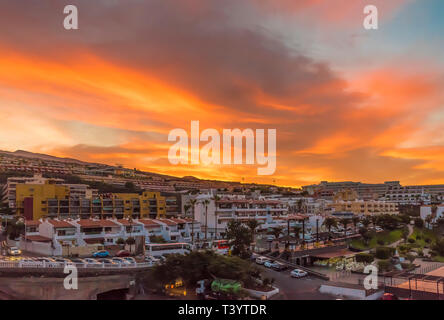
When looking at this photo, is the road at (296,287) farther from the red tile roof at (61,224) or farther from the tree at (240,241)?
the red tile roof at (61,224)

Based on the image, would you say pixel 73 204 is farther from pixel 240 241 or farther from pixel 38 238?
pixel 240 241

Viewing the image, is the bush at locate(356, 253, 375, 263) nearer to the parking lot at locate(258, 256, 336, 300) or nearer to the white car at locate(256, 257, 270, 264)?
the parking lot at locate(258, 256, 336, 300)

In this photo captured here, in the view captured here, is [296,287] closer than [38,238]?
Yes

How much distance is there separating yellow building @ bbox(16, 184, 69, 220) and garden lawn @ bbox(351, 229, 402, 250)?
27.9 m

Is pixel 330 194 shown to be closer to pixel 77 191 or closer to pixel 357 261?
pixel 77 191

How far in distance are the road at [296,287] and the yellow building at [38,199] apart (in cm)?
2591

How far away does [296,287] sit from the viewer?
18000mm

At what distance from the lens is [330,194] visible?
268 ft

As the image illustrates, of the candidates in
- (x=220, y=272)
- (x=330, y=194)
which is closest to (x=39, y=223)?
(x=220, y=272)

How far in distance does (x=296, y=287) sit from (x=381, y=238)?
62.1 ft

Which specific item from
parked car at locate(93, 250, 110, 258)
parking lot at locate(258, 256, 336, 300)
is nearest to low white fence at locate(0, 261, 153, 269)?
parked car at locate(93, 250, 110, 258)

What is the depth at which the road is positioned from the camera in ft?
53.6

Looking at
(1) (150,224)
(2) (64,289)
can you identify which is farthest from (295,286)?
(1) (150,224)

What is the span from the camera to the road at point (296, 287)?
16.3 metres
